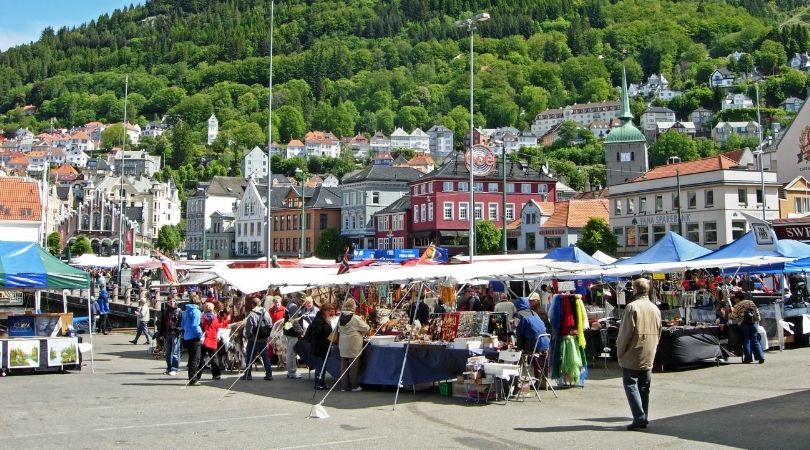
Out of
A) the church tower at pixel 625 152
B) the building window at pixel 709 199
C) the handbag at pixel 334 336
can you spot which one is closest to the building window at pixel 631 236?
the building window at pixel 709 199

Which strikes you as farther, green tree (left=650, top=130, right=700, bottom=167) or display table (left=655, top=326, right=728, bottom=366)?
green tree (left=650, top=130, right=700, bottom=167)

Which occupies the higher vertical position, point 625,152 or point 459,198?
point 625,152

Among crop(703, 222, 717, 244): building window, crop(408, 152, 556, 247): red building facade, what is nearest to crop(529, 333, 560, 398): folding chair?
crop(703, 222, 717, 244): building window

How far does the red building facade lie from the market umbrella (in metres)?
57.1

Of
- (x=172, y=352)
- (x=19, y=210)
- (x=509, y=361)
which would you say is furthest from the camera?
(x=19, y=210)

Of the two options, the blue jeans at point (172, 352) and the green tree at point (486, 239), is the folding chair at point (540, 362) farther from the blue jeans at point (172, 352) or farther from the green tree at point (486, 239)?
the green tree at point (486, 239)

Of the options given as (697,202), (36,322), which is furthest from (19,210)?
(697,202)

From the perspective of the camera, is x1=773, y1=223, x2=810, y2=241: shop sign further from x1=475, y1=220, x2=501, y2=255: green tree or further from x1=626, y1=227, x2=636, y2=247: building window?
x1=475, y1=220, x2=501, y2=255: green tree

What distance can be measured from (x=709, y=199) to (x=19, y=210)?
4808 centimetres

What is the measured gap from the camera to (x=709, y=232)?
60438mm

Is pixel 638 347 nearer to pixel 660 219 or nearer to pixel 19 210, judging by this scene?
pixel 660 219

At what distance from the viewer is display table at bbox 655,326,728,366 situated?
18297 mm

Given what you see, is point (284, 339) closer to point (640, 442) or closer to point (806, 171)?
point (640, 442)

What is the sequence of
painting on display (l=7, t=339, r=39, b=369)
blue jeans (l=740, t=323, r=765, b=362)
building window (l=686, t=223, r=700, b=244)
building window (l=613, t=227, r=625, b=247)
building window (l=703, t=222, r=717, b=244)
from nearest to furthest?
blue jeans (l=740, t=323, r=765, b=362) → painting on display (l=7, t=339, r=39, b=369) → building window (l=703, t=222, r=717, b=244) → building window (l=686, t=223, r=700, b=244) → building window (l=613, t=227, r=625, b=247)
